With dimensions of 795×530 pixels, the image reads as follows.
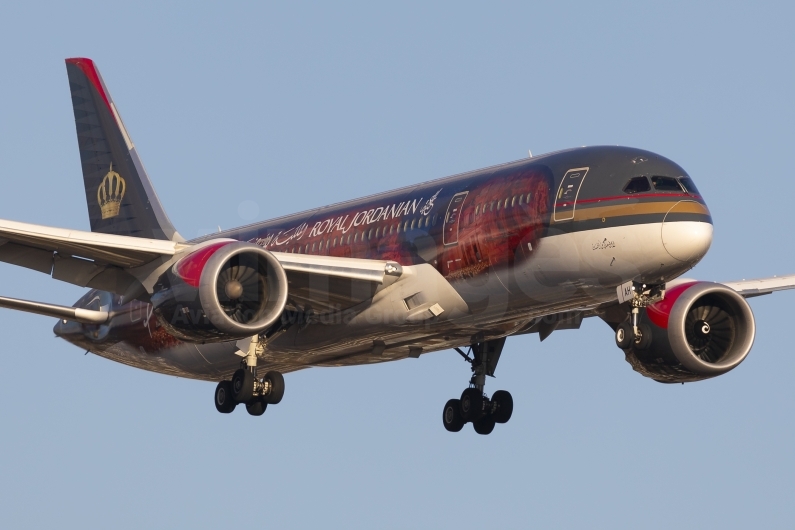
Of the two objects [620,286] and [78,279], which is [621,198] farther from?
[78,279]

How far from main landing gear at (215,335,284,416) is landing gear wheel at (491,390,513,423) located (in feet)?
20.5

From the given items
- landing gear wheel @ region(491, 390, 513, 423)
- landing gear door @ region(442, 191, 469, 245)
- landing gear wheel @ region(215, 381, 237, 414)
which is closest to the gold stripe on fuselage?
landing gear door @ region(442, 191, 469, 245)

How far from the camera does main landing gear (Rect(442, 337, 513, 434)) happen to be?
3984 centimetres

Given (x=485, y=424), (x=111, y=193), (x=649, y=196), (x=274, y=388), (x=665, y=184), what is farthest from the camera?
(x=111, y=193)

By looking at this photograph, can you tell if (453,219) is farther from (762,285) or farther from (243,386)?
(762,285)

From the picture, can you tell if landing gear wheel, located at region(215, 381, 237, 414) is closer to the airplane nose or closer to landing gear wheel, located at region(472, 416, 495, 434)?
landing gear wheel, located at region(472, 416, 495, 434)

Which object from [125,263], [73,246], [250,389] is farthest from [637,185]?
[73,246]

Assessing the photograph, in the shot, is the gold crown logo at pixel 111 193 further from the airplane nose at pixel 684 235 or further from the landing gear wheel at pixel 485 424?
the airplane nose at pixel 684 235

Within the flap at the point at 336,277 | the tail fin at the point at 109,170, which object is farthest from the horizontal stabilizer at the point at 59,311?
the flap at the point at 336,277

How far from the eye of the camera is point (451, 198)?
3478cm

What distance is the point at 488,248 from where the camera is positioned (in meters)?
32.9

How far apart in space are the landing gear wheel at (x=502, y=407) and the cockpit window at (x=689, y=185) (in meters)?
10.8

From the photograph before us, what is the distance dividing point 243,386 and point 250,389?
249 millimetres

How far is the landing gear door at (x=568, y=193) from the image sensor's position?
31516 mm
